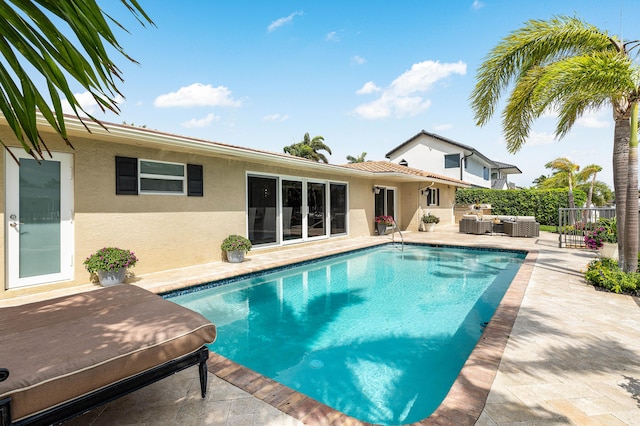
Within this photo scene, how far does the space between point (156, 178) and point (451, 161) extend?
24311mm

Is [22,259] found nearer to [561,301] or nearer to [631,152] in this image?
[561,301]

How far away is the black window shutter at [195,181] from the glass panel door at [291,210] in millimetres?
3125

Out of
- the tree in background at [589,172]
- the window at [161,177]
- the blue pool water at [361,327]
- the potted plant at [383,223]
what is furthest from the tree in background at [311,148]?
the window at [161,177]

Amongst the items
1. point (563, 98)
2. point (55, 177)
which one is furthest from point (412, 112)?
point (55, 177)

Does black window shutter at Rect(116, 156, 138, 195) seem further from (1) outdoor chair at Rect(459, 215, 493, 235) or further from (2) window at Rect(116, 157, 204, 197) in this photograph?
(1) outdoor chair at Rect(459, 215, 493, 235)

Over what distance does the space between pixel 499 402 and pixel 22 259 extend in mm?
7688

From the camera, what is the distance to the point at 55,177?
6.01 meters

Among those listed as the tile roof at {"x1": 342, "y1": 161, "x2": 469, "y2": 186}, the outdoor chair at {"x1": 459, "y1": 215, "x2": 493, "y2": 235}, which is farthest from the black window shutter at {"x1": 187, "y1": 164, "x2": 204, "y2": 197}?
the outdoor chair at {"x1": 459, "y1": 215, "x2": 493, "y2": 235}

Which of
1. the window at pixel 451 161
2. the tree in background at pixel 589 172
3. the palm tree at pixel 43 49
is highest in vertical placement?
the window at pixel 451 161

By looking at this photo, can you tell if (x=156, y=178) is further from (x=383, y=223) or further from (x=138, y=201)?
(x=383, y=223)

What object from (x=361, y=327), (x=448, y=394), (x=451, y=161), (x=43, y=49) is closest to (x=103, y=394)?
(x=43, y=49)

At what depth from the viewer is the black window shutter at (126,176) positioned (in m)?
6.71

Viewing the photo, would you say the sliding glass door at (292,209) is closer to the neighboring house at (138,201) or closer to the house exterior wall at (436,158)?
the neighboring house at (138,201)

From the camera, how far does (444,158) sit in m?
26.6
